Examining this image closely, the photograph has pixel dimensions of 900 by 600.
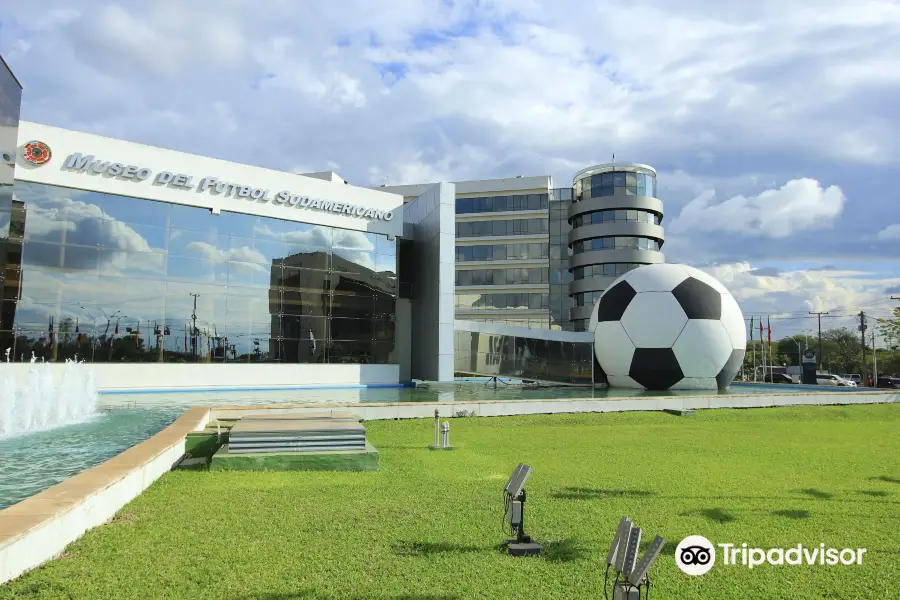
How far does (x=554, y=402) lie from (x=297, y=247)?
598 inches

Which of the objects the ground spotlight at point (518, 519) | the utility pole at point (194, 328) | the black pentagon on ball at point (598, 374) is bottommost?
the ground spotlight at point (518, 519)

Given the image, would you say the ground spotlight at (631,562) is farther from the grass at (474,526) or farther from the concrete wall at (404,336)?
the concrete wall at (404,336)

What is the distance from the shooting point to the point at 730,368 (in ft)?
68.2

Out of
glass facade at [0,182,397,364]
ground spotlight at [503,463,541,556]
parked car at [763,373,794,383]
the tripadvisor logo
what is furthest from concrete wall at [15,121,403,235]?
parked car at [763,373,794,383]

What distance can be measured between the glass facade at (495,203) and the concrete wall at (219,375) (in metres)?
37.7

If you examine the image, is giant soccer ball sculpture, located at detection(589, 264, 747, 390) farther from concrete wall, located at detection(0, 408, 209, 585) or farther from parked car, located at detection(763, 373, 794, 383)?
parked car, located at detection(763, 373, 794, 383)

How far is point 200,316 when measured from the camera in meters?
24.3

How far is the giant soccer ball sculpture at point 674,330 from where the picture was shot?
19.8 m

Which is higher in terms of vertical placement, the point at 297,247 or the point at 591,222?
the point at 591,222

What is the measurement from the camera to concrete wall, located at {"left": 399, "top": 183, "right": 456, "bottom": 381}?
26.8 meters

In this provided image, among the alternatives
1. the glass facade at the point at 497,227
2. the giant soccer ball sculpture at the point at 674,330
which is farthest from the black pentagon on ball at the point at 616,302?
the glass facade at the point at 497,227

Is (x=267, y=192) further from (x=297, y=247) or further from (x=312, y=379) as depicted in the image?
(x=312, y=379)

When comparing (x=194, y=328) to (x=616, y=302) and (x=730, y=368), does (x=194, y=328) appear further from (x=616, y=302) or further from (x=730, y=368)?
(x=730, y=368)

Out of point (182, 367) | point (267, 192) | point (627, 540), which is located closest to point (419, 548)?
point (627, 540)
